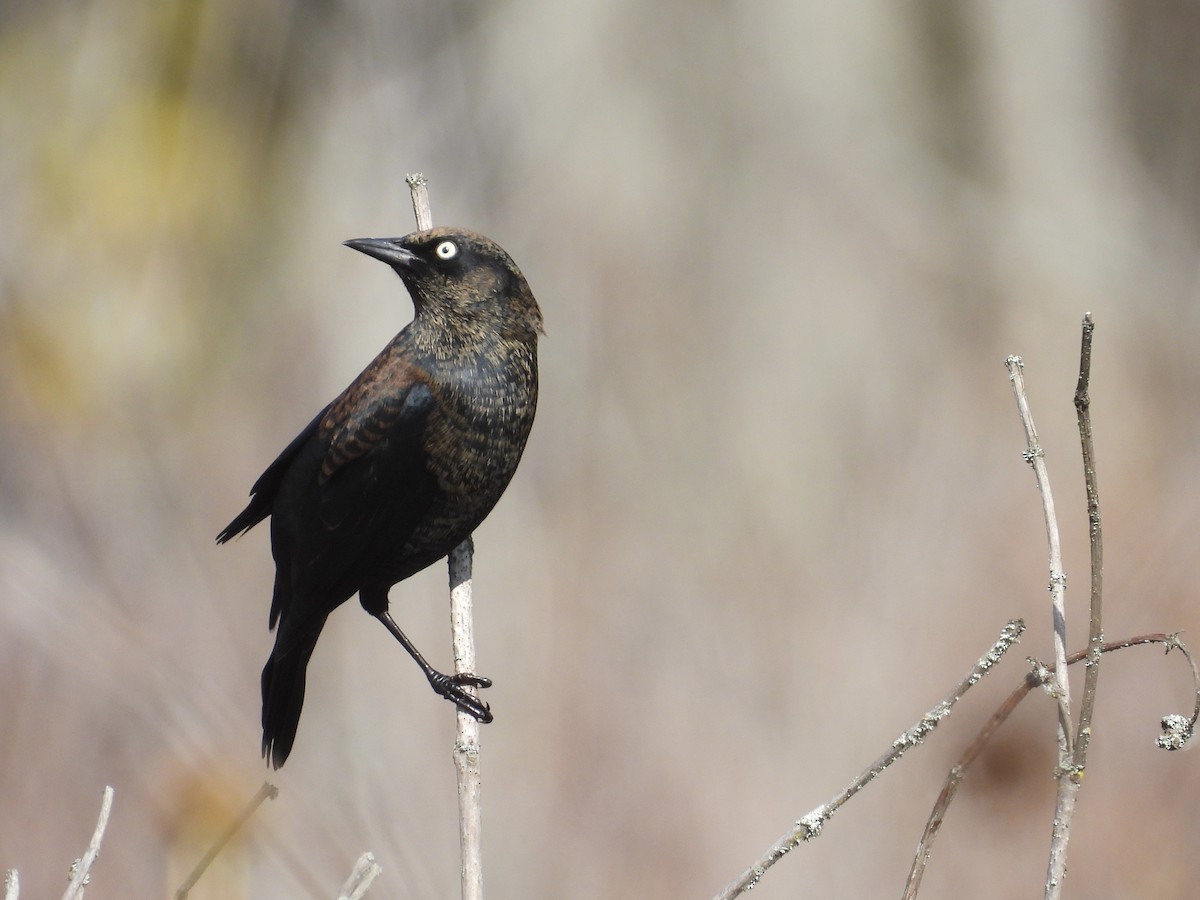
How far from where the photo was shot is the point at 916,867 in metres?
1.19

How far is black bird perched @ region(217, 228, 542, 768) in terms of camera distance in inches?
82.4

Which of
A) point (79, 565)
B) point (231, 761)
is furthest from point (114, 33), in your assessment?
point (231, 761)

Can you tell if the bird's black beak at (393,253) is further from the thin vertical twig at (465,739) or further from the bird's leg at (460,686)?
the bird's leg at (460,686)

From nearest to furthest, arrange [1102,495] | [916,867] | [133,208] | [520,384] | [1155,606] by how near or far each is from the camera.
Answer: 1. [916,867]
2. [520,384]
3. [1155,606]
4. [1102,495]
5. [133,208]

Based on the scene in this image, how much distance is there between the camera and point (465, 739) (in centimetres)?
190

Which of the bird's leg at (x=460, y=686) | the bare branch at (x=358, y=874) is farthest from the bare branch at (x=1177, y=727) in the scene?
the bird's leg at (x=460, y=686)

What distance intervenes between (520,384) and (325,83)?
105 inches

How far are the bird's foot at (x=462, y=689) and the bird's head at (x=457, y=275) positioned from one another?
68 cm

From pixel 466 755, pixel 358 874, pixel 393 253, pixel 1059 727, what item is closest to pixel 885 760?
pixel 1059 727

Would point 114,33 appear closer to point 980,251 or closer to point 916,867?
point 980,251

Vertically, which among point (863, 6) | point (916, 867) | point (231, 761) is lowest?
point (231, 761)

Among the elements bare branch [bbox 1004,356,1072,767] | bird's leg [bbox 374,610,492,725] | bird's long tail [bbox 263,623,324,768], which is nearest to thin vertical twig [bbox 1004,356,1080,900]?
bare branch [bbox 1004,356,1072,767]

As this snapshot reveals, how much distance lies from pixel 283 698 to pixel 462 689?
1.19 feet

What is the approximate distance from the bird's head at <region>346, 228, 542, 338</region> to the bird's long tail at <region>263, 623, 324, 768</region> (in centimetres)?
69
